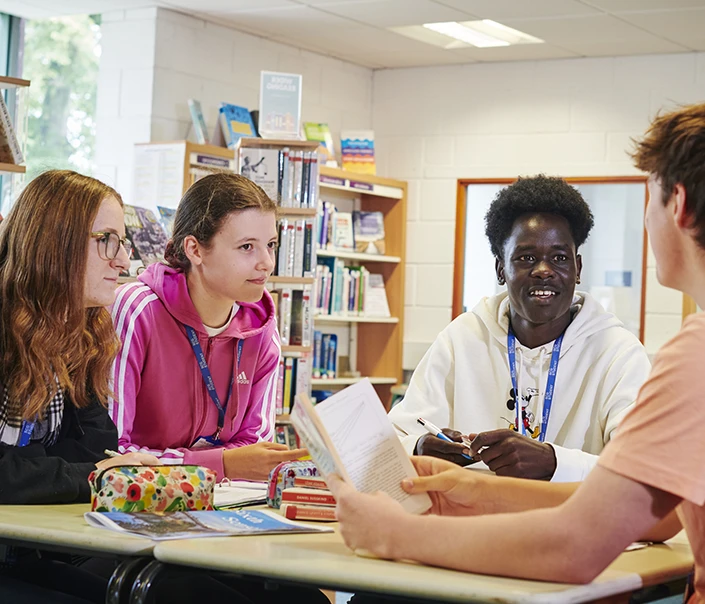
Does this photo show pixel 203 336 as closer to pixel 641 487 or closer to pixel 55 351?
pixel 55 351

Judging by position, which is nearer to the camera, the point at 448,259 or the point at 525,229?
the point at 525,229

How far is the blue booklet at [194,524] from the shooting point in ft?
5.45

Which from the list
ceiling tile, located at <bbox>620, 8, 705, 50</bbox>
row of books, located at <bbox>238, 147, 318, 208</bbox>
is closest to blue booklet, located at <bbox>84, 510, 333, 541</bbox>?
row of books, located at <bbox>238, 147, 318, 208</bbox>

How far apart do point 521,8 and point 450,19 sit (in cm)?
48

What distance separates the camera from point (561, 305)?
2.61 meters

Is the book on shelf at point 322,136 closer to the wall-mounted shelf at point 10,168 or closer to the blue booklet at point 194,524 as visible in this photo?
the wall-mounted shelf at point 10,168

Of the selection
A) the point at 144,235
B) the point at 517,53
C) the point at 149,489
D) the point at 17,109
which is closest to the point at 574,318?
the point at 149,489

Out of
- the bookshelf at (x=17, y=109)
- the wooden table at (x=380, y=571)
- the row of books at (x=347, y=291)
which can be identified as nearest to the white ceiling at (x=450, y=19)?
the row of books at (x=347, y=291)

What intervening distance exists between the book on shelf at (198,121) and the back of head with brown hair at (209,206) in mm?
2829

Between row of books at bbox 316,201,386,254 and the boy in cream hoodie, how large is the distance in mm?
3756

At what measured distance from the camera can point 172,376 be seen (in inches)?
109

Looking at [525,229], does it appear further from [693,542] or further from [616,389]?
[693,542]

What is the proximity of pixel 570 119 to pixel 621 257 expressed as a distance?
36.0 inches

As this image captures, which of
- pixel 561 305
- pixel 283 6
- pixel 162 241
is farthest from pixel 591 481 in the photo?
pixel 283 6
